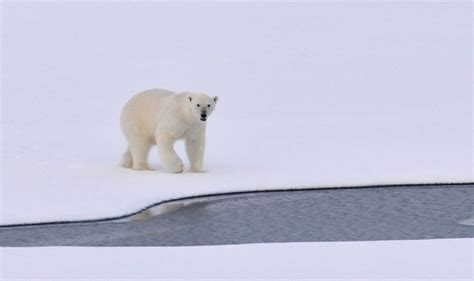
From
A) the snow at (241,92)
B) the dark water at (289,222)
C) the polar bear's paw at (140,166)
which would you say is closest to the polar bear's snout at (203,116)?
the snow at (241,92)

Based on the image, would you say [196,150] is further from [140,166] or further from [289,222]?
[289,222]

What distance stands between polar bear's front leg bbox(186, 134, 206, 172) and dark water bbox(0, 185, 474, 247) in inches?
31.4

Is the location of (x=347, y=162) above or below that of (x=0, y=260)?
above

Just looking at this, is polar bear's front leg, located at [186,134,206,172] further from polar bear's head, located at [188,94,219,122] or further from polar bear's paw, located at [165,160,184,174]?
polar bear's head, located at [188,94,219,122]

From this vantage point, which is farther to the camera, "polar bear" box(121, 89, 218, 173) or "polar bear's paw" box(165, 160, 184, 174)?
"polar bear's paw" box(165, 160, 184, 174)

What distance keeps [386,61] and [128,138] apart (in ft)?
26.3

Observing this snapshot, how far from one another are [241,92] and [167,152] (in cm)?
604

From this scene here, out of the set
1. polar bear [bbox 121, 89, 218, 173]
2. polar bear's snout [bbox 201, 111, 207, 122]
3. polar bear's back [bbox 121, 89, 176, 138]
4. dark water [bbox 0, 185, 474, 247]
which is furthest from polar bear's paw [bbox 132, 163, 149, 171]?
dark water [bbox 0, 185, 474, 247]

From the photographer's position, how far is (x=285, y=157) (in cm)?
1047

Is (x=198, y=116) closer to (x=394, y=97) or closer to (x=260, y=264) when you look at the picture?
(x=260, y=264)

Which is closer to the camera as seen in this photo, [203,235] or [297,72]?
[203,235]

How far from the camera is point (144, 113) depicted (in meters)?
9.57

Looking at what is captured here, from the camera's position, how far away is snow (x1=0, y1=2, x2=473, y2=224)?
9.26 meters

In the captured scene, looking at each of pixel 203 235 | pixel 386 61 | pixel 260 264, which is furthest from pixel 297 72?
pixel 260 264
